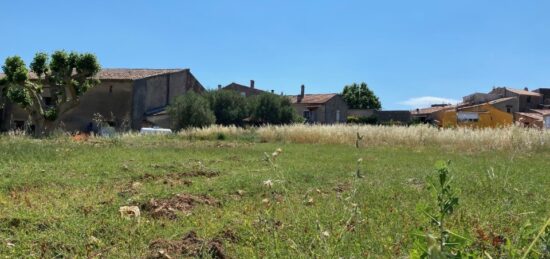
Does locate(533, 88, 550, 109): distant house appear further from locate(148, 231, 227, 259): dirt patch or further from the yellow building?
locate(148, 231, 227, 259): dirt patch

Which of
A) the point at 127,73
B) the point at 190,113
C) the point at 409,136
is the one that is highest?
the point at 127,73

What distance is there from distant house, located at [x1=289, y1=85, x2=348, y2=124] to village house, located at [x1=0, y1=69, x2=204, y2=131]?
17434 millimetres

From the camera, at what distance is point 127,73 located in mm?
42406

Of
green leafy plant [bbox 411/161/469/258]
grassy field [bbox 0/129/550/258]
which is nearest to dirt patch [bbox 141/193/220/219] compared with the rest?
grassy field [bbox 0/129/550/258]

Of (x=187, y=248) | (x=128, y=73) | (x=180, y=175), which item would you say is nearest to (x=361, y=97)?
(x=128, y=73)

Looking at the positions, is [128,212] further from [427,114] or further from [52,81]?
[427,114]

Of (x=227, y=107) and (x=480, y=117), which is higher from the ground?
(x=227, y=107)

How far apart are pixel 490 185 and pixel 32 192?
5642 mm

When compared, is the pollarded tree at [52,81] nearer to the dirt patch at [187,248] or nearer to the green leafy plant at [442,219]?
the dirt patch at [187,248]

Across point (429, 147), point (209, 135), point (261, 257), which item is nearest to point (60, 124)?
point (209, 135)

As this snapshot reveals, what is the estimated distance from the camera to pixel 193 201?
5.68m

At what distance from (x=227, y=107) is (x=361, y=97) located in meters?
40.2

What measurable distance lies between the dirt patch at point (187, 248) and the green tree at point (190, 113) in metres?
35.8

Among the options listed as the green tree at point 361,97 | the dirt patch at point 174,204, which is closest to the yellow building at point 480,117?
the green tree at point 361,97
